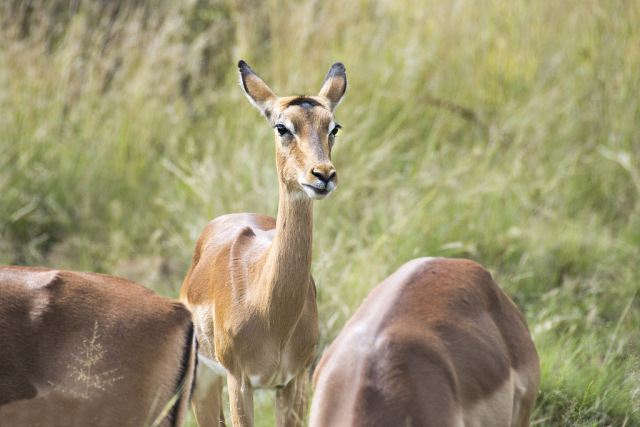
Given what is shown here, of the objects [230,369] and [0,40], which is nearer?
[230,369]

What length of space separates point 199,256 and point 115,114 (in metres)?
3.34

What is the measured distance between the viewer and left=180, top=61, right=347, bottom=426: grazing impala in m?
3.02

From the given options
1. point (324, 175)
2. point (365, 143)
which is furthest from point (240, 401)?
point (365, 143)

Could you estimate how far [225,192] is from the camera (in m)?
5.43

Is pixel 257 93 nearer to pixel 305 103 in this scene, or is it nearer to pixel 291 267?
pixel 305 103

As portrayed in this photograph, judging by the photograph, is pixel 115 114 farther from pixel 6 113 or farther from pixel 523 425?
pixel 523 425

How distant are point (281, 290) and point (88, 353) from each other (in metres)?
0.81

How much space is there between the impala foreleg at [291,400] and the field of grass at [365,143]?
604 millimetres

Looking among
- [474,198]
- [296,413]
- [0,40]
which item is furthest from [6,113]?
[296,413]

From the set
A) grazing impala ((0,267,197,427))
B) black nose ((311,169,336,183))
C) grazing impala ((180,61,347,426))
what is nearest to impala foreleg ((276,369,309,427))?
grazing impala ((180,61,347,426))

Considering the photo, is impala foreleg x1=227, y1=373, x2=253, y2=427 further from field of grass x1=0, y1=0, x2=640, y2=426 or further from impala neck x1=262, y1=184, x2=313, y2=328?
field of grass x1=0, y1=0, x2=640, y2=426

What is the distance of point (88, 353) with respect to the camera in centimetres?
245

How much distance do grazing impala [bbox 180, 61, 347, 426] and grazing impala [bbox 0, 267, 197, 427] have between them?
1.42 ft

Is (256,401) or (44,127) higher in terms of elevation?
(44,127)
